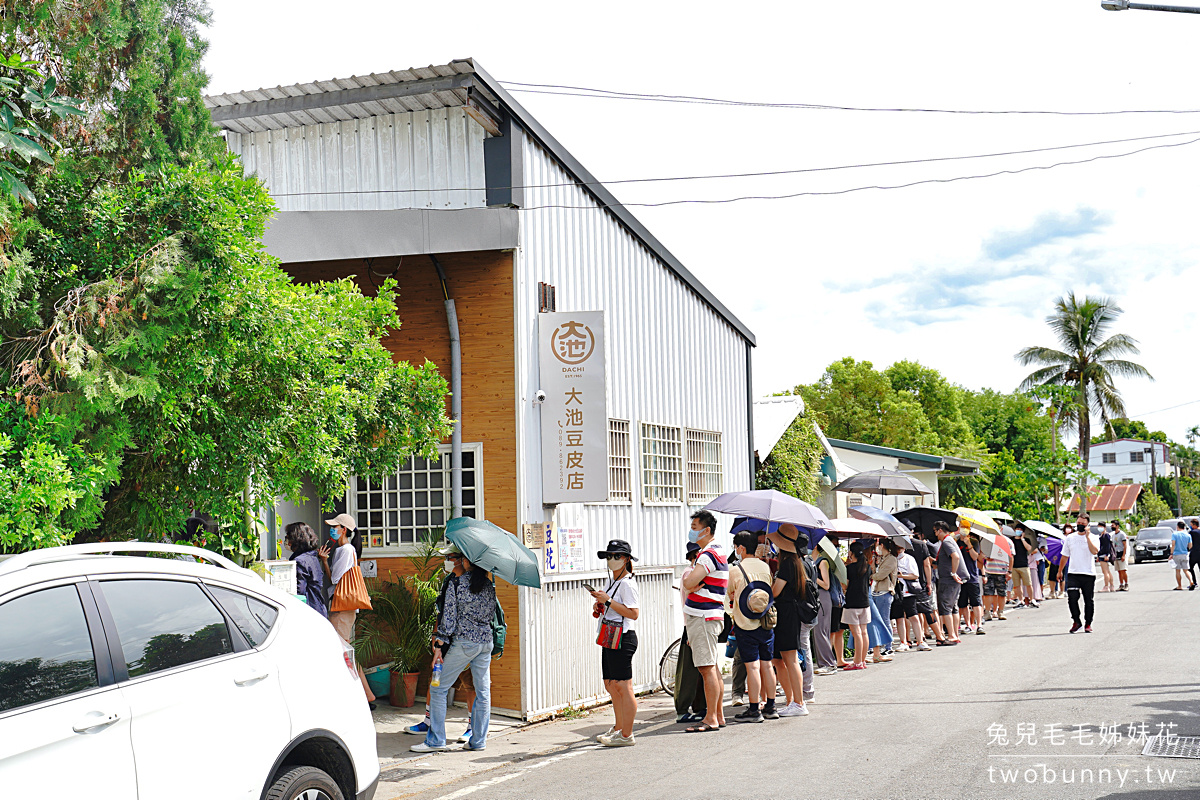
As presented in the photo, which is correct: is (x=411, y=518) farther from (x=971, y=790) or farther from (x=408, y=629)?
(x=971, y=790)

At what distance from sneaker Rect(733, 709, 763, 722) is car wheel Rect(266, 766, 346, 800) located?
5.86 meters

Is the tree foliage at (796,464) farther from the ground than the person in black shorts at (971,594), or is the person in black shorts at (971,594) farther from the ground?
the tree foliage at (796,464)

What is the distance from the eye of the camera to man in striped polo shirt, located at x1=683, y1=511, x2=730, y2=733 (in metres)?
9.53

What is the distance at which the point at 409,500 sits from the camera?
12.0 meters

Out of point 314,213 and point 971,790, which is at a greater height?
point 314,213

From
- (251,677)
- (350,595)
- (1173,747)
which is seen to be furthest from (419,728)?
(1173,747)

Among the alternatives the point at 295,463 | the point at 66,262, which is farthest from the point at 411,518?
the point at 66,262

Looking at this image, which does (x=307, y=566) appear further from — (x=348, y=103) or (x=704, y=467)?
(x=704, y=467)

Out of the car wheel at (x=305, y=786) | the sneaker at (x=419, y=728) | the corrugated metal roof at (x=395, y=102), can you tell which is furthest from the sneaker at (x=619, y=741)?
the corrugated metal roof at (x=395, y=102)

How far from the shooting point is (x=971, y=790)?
6742mm

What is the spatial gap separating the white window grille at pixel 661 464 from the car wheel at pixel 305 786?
9.32 meters

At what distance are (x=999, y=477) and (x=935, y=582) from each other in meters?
29.8

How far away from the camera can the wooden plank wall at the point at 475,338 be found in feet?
36.8

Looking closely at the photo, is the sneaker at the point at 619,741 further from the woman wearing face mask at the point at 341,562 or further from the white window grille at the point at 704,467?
the white window grille at the point at 704,467
